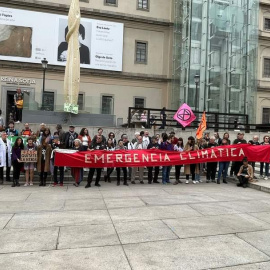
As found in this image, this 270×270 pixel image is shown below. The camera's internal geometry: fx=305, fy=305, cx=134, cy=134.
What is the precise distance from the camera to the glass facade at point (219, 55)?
27016 mm

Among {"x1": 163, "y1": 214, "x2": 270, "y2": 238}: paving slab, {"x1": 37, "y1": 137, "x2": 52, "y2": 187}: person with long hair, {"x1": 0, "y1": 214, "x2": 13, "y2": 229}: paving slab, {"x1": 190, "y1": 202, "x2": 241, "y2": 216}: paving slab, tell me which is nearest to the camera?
{"x1": 163, "y1": 214, "x2": 270, "y2": 238}: paving slab

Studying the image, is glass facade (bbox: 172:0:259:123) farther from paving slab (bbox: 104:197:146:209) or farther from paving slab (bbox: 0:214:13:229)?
paving slab (bbox: 0:214:13:229)

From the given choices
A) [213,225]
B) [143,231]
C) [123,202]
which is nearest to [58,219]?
[143,231]

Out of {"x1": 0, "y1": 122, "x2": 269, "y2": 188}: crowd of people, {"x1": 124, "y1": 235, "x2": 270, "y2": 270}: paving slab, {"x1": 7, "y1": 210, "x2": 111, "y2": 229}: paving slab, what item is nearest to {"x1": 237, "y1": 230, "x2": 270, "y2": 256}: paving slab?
{"x1": 124, "y1": 235, "x2": 270, "y2": 270}: paving slab

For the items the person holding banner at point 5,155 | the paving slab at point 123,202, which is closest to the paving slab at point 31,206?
the paving slab at point 123,202

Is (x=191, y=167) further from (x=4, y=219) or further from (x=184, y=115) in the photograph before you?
(x=4, y=219)

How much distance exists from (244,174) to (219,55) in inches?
753

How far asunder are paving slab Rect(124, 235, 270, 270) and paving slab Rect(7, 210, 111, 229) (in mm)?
1674

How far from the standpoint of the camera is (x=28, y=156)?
10500mm

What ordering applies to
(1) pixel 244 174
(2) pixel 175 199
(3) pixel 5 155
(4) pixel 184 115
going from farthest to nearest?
(4) pixel 184 115
(1) pixel 244 174
(3) pixel 5 155
(2) pixel 175 199

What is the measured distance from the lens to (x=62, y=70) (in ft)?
89.1

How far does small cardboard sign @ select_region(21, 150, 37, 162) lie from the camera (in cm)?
1048

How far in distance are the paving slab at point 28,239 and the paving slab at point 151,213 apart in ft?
4.84

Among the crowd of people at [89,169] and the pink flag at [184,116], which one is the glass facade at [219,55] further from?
the crowd of people at [89,169]
